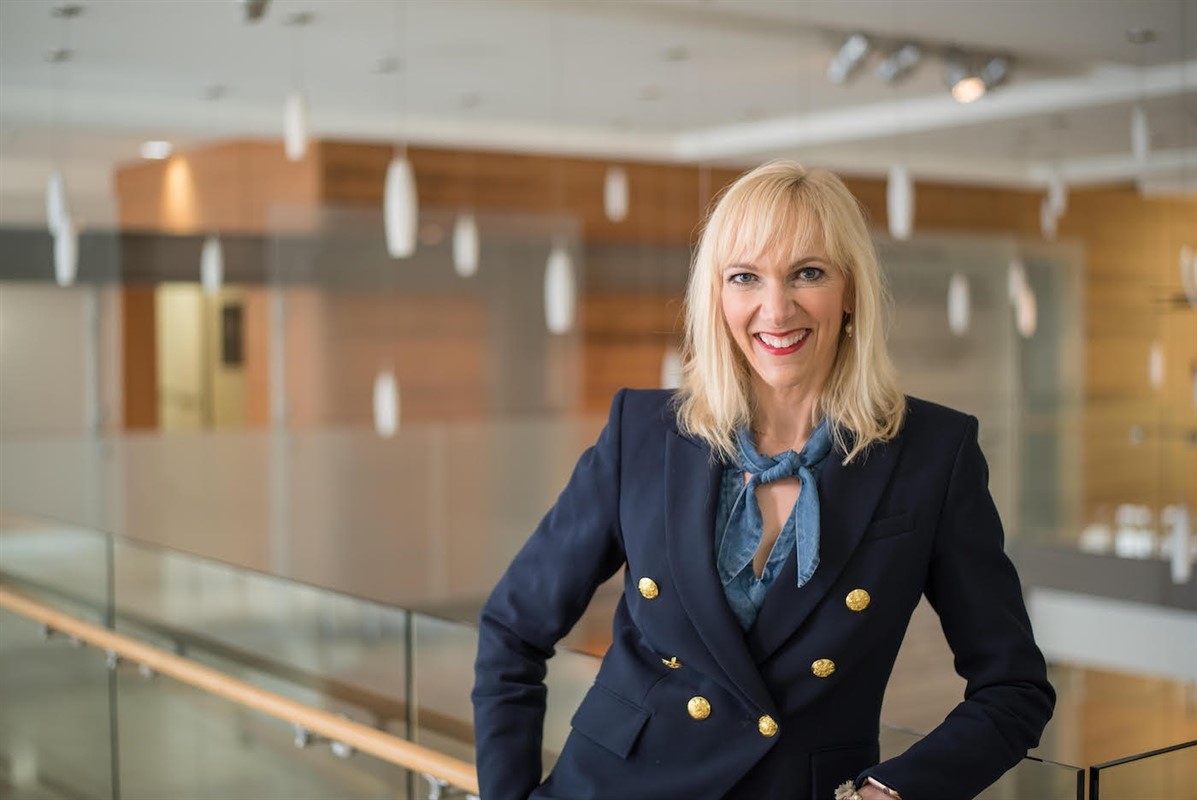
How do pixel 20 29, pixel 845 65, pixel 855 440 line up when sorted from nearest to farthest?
1. pixel 855 440
2. pixel 20 29
3. pixel 845 65

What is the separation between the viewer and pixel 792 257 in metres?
1.62

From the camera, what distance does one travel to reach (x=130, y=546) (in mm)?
4789

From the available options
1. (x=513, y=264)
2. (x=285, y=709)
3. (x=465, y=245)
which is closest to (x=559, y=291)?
(x=513, y=264)

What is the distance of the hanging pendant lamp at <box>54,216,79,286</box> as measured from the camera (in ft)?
23.4

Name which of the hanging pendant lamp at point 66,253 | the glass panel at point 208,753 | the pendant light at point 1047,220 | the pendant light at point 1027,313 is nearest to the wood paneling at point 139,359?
the hanging pendant lamp at point 66,253

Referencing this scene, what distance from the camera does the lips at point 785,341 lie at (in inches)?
64.7

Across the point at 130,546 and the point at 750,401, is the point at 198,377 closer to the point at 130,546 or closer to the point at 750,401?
the point at 130,546

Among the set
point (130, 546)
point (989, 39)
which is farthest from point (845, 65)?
A: point (130, 546)

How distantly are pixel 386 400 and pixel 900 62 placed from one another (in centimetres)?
361

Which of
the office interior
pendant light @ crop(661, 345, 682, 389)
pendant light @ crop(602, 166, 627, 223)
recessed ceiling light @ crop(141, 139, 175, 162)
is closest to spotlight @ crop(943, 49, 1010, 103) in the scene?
the office interior

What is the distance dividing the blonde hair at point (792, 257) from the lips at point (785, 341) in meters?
0.06

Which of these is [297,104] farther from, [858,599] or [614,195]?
[858,599]

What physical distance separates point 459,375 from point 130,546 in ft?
15.2

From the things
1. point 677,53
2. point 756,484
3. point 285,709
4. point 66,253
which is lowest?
point 285,709
